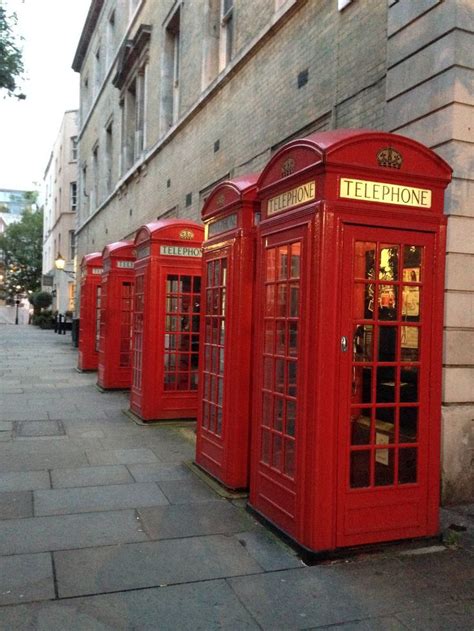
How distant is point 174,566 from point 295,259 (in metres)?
2.21

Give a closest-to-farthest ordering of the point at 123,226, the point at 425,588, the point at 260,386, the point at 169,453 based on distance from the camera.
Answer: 1. the point at 425,588
2. the point at 260,386
3. the point at 169,453
4. the point at 123,226

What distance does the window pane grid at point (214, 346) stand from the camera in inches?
228

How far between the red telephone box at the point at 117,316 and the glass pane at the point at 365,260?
26.3 feet

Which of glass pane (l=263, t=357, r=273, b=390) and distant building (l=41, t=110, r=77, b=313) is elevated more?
distant building (l=41, t=110, r=77, b=313)

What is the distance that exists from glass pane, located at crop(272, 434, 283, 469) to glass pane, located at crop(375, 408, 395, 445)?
72 cm

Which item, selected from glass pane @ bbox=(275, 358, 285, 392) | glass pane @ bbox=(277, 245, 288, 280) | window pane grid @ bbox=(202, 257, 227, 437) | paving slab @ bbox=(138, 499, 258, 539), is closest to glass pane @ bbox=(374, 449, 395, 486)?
glass pane @ bbox=(275, 358, 285, 392)

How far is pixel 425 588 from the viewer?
12.0 ft

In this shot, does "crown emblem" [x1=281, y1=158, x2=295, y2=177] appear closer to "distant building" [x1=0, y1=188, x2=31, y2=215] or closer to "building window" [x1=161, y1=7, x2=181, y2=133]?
"building window" [x1=161, y1=7, x2=181, y2=133]

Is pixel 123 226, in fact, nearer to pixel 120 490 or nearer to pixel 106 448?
pixel 106 448

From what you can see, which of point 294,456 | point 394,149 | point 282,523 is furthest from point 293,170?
point 282,523

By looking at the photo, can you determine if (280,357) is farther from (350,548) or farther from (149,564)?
(149,564)

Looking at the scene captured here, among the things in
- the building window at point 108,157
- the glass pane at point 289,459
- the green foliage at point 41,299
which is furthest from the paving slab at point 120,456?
the green foliage at point 41,299

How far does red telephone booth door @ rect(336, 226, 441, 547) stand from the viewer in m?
4.06

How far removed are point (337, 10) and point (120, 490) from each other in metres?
6.42
